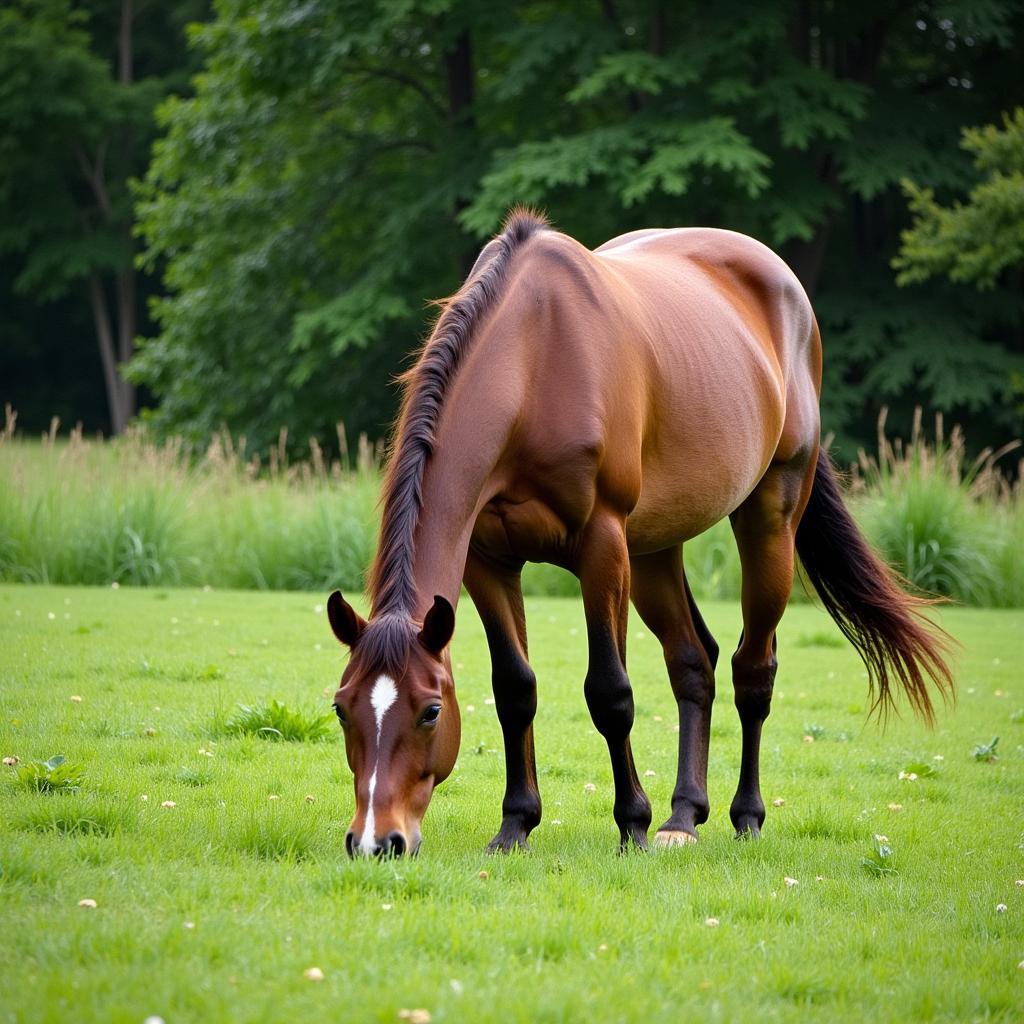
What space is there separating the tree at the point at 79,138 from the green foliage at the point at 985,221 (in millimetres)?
24891

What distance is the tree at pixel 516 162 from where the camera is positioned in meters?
20.4

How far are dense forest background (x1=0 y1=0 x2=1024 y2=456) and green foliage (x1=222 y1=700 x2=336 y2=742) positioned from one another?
45.4 ft

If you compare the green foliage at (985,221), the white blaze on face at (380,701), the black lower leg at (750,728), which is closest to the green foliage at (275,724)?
the black lower leg at (750,728)

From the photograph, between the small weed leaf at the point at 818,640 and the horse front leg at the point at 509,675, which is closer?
the horse front leg at the point at 509,675

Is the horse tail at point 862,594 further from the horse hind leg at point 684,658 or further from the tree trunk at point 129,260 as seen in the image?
the tree trunk at point 129,260

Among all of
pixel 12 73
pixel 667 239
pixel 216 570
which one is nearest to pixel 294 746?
pixel 667 239

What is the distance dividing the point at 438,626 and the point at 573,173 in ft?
55.5

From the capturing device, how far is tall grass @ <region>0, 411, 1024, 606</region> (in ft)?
44.7

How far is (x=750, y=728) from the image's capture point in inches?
214

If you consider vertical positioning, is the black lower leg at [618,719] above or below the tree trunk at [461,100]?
below

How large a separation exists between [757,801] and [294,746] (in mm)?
2165

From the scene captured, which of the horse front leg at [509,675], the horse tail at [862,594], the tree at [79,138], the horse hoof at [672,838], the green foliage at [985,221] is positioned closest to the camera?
the horse front leg at [509,675]

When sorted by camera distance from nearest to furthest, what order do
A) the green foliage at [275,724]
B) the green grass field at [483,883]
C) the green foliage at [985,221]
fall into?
the green grass field at [483,883] < the green foliage at [275,724] < the green foliage at [985,221]

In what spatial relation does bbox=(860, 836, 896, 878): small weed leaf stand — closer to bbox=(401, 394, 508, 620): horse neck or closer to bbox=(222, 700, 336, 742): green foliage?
bbox=(401, 394, 508, 620): horse neck
